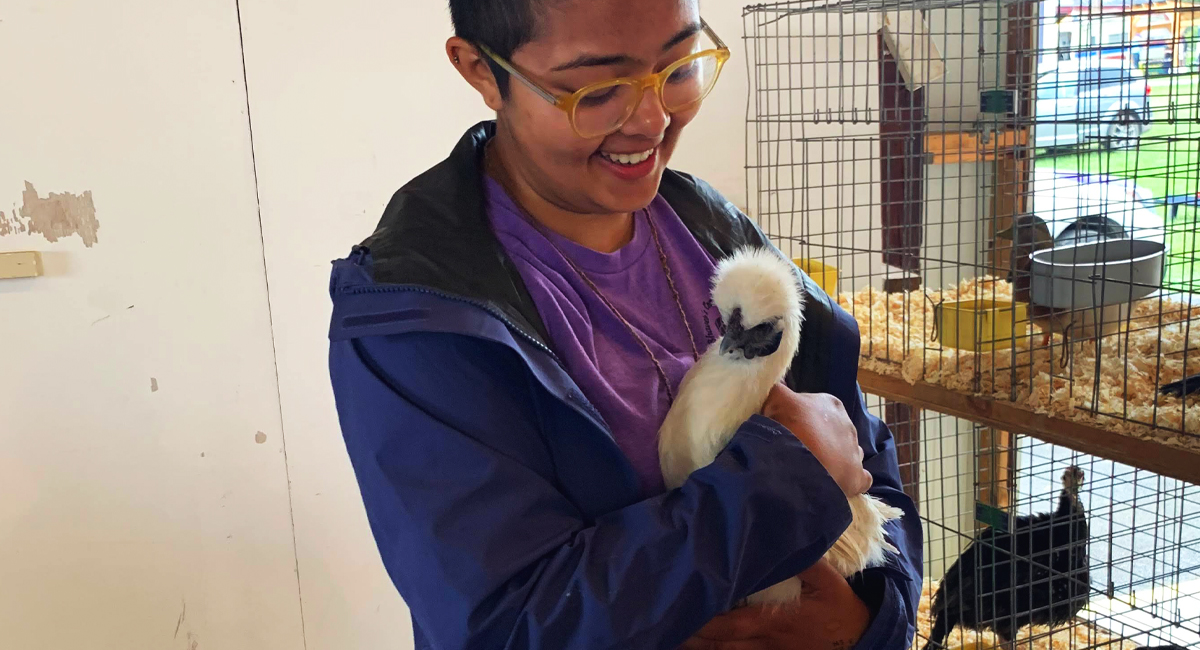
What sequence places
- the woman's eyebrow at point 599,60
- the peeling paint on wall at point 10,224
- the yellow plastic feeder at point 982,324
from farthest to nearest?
the peeling paint on wall at point 10,224, the yellow plastic feeder at point 982,324, the woman's eyebrow at point 599,60

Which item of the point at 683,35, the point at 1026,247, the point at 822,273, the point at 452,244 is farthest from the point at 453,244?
the point at 1026,247

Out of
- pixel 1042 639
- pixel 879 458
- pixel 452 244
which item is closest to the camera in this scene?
pixel 452 244

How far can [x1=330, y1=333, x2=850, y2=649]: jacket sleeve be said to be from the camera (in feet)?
2.50

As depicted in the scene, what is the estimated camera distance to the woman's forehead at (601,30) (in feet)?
2.81

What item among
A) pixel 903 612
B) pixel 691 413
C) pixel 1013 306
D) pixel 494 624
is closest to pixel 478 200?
pixel 691 413

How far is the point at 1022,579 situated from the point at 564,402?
1963 millimetres

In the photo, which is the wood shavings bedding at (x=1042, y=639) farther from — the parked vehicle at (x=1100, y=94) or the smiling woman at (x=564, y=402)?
the smiling woman at (x=564, y=402)

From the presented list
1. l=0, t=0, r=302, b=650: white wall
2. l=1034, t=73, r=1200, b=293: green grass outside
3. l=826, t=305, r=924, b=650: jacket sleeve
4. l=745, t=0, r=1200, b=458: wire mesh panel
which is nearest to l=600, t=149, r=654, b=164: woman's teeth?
l=826, t=305, r=924, b=650: jacket sleeve

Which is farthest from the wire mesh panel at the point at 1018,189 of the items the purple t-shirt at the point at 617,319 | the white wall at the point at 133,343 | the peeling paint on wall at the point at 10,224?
the peeling paint on wall at the point at 10,224

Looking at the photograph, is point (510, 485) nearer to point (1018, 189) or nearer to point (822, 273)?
point (822, 273)

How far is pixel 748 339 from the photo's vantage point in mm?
1005

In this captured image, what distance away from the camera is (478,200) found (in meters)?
0.94

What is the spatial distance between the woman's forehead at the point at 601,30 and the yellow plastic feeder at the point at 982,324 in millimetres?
1265

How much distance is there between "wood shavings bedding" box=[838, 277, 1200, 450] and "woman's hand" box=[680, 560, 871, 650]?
0.92m
